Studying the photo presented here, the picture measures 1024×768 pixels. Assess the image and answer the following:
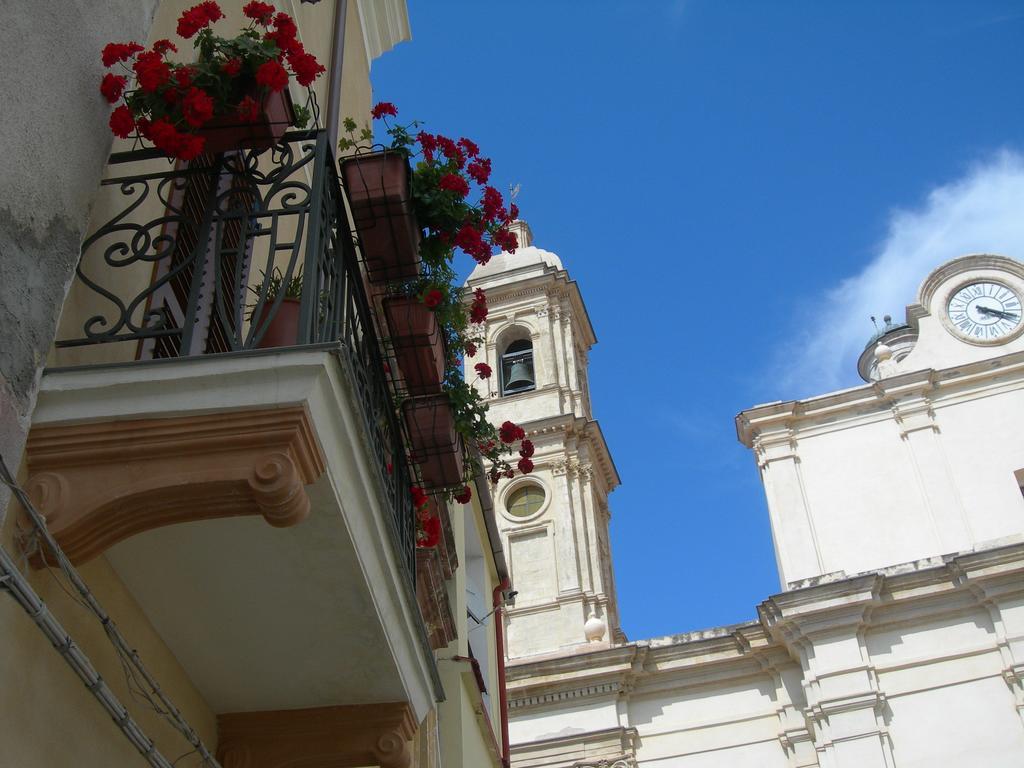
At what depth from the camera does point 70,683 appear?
3.64 metres

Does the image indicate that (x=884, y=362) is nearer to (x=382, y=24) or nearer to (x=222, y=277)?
(x=382, y=24)

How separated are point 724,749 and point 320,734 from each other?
19614 mm

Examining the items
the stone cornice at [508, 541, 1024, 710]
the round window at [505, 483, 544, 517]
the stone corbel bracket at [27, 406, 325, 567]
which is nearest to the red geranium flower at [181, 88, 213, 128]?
the stone corbel bracket at [27, 406, 325, 567]

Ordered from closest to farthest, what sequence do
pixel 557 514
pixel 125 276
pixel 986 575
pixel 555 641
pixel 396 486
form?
pixel 125 276
pixel 396 486
pixel 986 575
pixel 555 641
pixel 557 514

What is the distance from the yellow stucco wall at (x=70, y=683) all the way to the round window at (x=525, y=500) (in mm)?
23736

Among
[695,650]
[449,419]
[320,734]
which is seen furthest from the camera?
[695,650]

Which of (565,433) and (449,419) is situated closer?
(449,419)

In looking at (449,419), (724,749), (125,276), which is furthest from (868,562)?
(125,276)

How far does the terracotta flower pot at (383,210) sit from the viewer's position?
4938mm

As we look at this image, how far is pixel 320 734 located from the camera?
190 inches

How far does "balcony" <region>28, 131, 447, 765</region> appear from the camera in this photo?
11.1ft

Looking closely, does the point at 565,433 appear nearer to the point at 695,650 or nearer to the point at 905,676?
the point at 695,650

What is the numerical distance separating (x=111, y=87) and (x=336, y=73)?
421 centimetres

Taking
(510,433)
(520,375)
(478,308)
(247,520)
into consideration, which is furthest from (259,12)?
(520,375)
